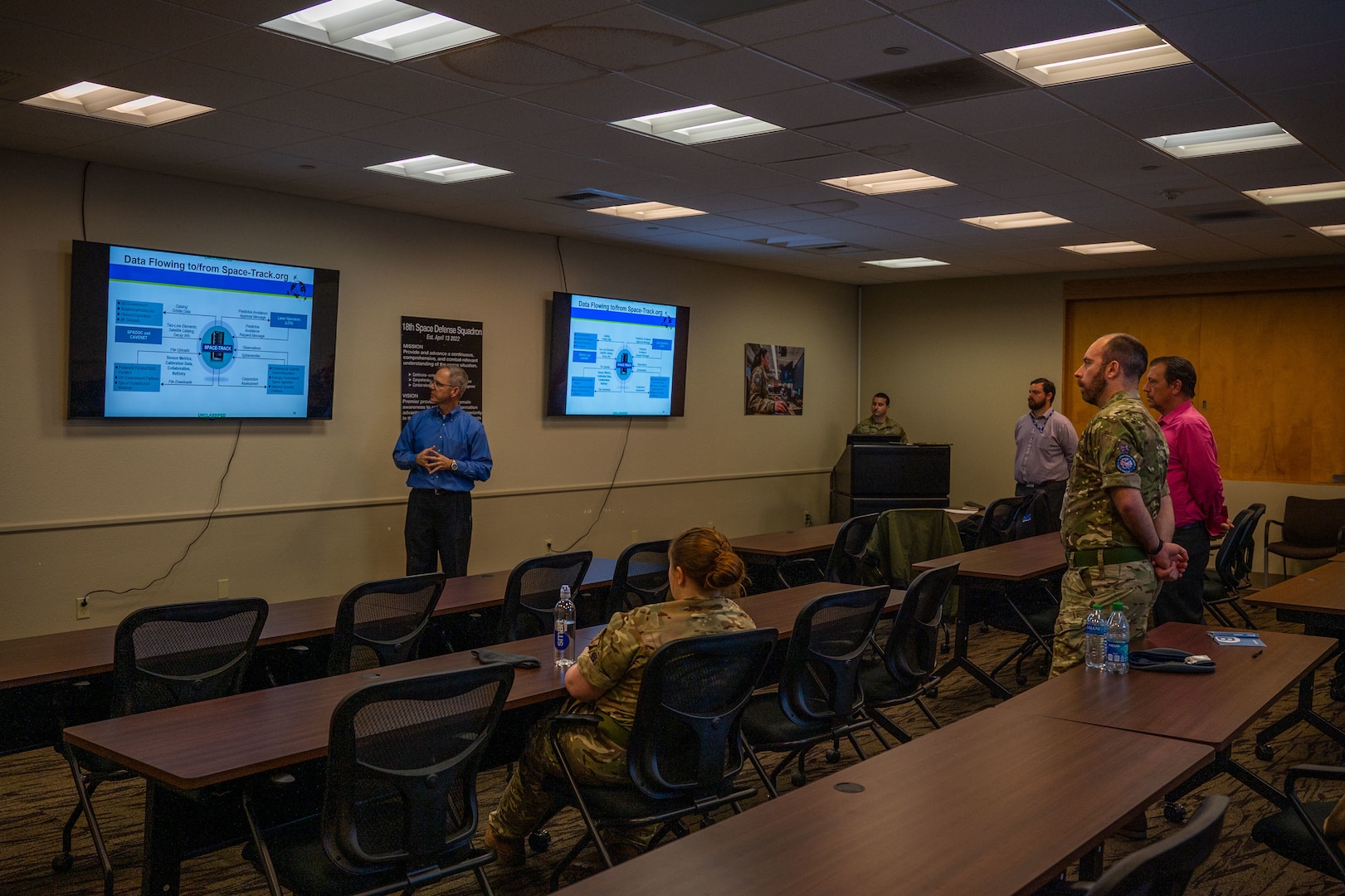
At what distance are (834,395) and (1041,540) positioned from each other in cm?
599

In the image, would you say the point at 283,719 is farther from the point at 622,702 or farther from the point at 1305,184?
the point at 1305,184

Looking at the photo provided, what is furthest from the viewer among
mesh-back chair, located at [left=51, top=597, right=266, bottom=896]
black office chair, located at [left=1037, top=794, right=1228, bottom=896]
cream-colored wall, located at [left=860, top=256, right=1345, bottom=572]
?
cream-colored wall, located at [left=860, top=256, right=1345, bottom=572]

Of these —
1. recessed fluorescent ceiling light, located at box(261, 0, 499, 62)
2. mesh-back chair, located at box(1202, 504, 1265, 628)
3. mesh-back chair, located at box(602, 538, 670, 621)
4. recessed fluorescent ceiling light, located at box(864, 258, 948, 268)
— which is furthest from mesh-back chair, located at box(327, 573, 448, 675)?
recessed fluorescent ceiling light, located at box(864, 258, 948, 268)

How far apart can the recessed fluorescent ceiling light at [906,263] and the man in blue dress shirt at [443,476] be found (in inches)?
A: 194

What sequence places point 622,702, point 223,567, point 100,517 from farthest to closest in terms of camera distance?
1. point 223,567
2. point 100,517
3. point 622,702

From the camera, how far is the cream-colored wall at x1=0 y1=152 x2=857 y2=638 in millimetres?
6012

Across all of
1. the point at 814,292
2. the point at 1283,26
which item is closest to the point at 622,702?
the point at 1283,26

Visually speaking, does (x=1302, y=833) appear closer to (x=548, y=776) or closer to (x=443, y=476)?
(x=548, y=776)

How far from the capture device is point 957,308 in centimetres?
1190

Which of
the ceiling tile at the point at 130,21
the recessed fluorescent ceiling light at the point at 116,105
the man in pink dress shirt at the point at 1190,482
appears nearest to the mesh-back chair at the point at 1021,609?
the man in pink dress shirt at the point at 1190,482

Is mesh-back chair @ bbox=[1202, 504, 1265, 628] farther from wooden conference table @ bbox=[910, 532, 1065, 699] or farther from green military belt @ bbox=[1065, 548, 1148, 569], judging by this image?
green military belt @ bbox=[1065, 548, 1148, 569]

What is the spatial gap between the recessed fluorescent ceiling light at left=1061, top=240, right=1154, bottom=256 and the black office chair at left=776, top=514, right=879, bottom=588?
3976mm

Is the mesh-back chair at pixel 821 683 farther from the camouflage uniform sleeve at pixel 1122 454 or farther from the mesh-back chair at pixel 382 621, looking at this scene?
the mesh-back chair at pixel 382 621

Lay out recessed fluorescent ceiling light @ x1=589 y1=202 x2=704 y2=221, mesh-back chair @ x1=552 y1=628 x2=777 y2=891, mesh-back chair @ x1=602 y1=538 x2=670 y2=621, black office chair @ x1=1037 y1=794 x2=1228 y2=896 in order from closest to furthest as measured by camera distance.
Result: 1. black office chair @ x1=1037 y1=794 x2=1228 y2=896
2. mesh-back chair @ x1=552 y1=628 x2=777 y2=891
3. mesh-back chair @ x1=602 y1=538 x2=670 y2=621
4. recessed fluorescent ceiling light @ x1=589 y1=202 x2=704 y2=221
